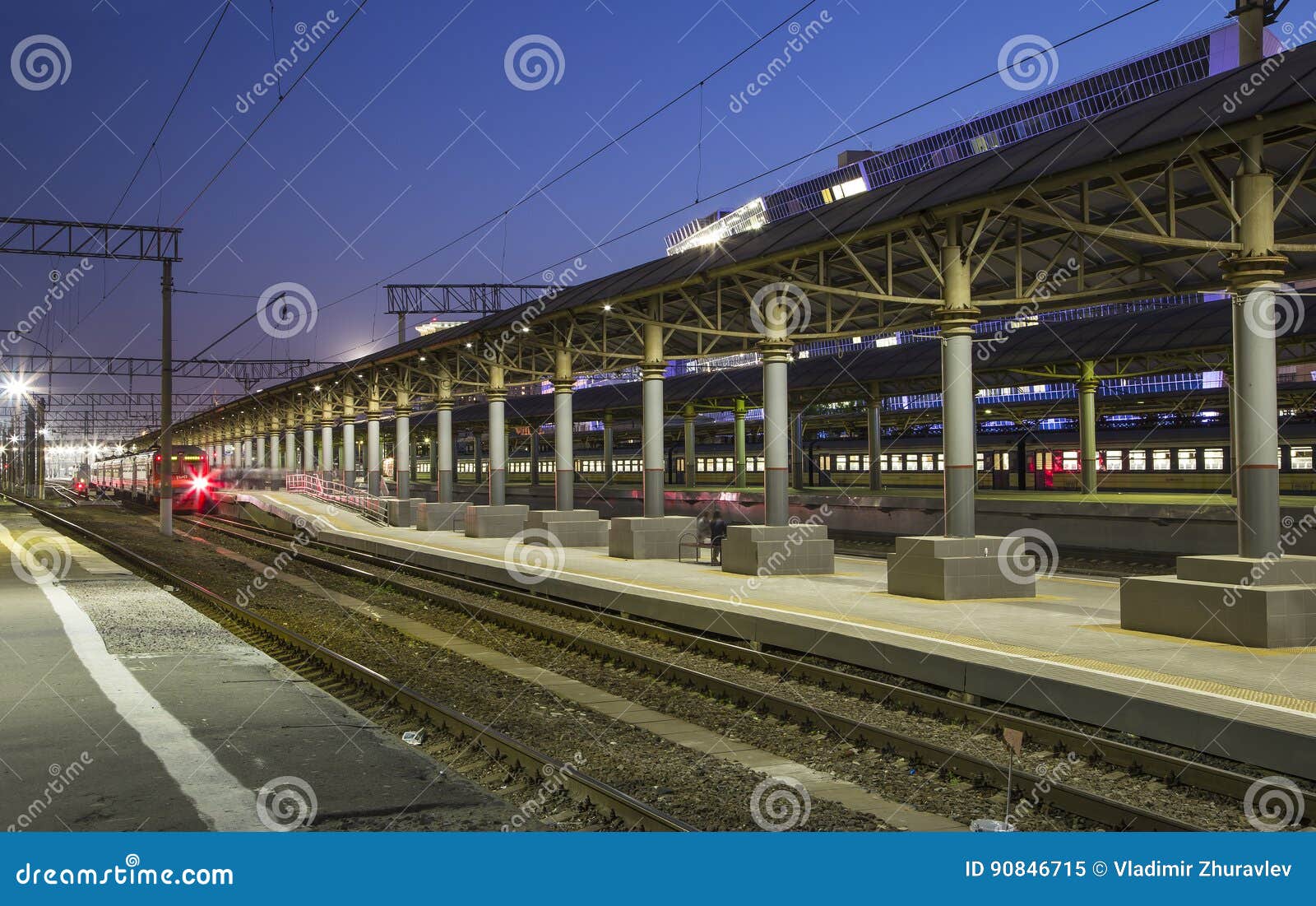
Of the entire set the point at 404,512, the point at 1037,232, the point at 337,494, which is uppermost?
the point at 1037,232

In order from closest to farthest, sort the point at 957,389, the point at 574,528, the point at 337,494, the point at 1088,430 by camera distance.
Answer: the point at 957,389, the point at 574,528, the point at 1088,430, the point at 337,494

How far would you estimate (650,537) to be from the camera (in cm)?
2311

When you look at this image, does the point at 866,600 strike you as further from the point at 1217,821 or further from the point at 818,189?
the point at 818,189

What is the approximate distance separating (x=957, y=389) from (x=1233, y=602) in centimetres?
526

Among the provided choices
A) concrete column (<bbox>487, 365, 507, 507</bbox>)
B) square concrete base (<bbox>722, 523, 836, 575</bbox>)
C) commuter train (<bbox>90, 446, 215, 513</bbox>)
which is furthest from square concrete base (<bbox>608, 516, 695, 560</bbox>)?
commuter train (<bbox>90, 446, 215, 513</bbox>)

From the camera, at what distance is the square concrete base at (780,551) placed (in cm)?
1886

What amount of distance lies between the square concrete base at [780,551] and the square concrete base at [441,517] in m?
17.3

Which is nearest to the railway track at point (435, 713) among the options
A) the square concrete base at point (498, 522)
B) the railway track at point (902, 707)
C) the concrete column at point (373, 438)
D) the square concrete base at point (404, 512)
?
the railway track at point (902, 707)

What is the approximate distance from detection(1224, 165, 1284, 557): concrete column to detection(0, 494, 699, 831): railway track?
7874 millimetres

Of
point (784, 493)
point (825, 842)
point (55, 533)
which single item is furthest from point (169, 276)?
point (825, 842)

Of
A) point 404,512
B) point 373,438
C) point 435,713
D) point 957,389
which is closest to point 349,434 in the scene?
point 373,438

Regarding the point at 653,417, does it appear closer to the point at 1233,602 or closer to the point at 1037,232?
the point at 1037,232

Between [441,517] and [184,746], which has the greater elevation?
[441,517]

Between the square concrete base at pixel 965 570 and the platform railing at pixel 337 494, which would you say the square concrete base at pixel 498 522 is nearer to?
the platform railing at pixel 337 494
